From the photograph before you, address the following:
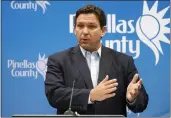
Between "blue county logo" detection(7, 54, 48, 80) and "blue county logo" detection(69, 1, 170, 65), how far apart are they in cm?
43

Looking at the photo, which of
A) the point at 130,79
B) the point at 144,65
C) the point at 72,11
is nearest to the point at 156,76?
the point at 144,65

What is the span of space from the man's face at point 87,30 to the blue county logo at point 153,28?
46.0 inches

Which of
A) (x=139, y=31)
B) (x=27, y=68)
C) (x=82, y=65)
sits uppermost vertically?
(x=139, y=31)

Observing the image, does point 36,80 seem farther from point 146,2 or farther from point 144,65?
point 146,2

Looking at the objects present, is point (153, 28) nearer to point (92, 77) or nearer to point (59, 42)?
point (59, 42)

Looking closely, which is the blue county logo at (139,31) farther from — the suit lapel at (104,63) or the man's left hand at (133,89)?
the man's left hand at (133,89)

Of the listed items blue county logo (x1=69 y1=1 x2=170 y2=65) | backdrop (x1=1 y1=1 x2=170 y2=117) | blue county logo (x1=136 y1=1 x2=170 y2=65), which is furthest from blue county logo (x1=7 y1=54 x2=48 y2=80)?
blue county logo (x1=136 y1=1 x2=170 y2=65)

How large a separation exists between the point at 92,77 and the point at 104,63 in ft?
0.39

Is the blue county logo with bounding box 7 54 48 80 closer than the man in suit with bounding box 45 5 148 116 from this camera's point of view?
No

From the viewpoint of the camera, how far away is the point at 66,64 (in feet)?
7.78

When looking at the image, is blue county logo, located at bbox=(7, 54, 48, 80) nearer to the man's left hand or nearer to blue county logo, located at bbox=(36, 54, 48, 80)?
blue county logo, located at bbox=(36, 54, 48, 80)

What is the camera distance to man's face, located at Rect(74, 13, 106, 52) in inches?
93.1

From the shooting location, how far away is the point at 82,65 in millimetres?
2365

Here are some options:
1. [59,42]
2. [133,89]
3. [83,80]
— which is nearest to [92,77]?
[83,80]
